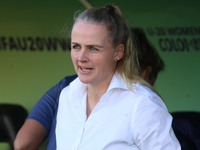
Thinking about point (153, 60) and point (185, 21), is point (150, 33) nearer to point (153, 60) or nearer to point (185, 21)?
point (185, 21)

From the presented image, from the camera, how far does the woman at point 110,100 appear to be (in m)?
1.57

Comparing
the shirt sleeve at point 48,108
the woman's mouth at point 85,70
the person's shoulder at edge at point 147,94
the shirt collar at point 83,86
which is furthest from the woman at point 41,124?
the person's shoulder at edge at point 147,94

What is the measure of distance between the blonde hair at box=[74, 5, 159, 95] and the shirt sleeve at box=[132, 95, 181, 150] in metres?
0.16

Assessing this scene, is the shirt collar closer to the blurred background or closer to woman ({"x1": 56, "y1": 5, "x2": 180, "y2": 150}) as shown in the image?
woman ({"x1": 56, "y1": 5, "x2": 180, "y2": 150})

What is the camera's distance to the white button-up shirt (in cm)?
156

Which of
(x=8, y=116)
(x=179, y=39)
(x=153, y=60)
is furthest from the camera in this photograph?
(x=179, y=39)

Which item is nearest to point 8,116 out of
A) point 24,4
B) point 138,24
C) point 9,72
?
point 9,72

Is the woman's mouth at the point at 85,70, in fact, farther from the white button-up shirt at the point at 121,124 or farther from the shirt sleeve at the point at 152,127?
the shirt sleeve at the point at 152,127

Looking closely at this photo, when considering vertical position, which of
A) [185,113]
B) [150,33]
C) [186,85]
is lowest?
[185,113]

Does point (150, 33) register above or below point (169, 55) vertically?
above

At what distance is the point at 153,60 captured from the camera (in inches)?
104

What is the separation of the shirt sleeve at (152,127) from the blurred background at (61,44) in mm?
2386

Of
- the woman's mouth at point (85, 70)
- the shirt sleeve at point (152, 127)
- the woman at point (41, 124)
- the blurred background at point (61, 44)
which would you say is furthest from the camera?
the blurred background at point (61, 44)

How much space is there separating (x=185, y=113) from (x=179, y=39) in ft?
3.00
